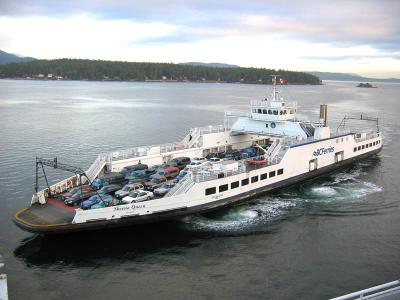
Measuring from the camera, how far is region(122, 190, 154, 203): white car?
30.3 m

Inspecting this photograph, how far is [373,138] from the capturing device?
5625 cm

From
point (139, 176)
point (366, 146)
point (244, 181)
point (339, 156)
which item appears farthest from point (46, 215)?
point (366, 146)

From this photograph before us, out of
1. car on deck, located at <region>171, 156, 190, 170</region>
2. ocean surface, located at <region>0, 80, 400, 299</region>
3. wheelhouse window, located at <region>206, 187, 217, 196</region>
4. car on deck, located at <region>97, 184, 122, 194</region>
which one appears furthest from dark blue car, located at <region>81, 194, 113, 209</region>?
car on deck, located at <region>171, 156, 190, 170</region>

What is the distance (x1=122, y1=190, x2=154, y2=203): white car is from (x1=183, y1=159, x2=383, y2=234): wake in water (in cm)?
356

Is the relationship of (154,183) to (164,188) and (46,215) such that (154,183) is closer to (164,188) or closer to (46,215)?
(164,188)

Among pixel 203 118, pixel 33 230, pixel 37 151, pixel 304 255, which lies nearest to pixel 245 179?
pixel 304 255

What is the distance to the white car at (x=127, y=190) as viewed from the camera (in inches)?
1261

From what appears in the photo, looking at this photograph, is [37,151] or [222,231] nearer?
[222,231]

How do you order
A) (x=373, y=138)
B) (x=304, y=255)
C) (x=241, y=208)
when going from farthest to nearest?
(x=373, y=138) → (x=241, y=208) → (x=304, y=255)

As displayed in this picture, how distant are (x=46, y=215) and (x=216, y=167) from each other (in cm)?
1361

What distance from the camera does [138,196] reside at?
31000mm

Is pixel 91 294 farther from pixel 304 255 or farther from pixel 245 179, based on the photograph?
pixel 245 179

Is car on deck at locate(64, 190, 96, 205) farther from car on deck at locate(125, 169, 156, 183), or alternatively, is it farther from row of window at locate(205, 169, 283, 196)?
row of window at locate(205, 169, 283, 196)

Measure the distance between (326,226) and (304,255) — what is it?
568 cm
